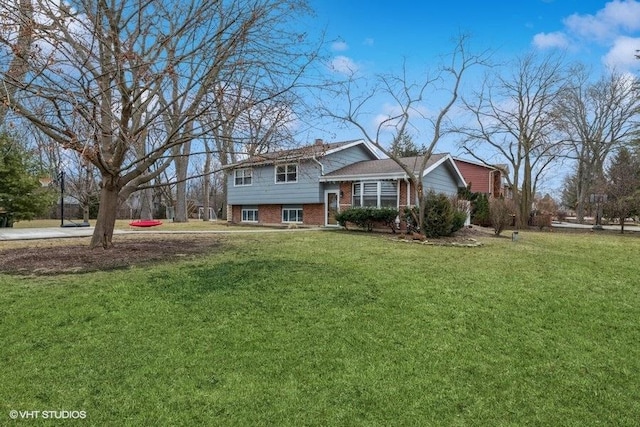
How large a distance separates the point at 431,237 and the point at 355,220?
12.1 ft

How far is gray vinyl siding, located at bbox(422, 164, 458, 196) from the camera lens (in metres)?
18.8

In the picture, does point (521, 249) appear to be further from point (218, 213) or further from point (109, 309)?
point (218, 213)

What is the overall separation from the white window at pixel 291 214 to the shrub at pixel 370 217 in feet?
17.5

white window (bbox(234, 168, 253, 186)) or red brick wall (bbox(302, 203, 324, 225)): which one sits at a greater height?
white window (bbox(234, 168, 253, 186))

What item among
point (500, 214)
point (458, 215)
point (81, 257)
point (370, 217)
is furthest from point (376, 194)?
point (81, 257)

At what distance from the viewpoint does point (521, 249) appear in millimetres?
10914

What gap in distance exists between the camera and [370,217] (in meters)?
15.8

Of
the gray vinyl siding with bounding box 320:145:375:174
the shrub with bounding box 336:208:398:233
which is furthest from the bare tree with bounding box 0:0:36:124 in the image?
the gray vinyl siding with bounding box 320:145:375:174

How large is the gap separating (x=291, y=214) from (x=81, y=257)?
15078 millimetres

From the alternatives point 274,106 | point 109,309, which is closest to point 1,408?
→ point 109,309

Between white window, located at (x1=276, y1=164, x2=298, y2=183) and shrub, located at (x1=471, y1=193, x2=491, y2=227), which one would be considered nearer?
white window, located at (x1=276, y1=164, x2=298, y2=183)

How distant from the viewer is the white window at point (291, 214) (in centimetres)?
2172

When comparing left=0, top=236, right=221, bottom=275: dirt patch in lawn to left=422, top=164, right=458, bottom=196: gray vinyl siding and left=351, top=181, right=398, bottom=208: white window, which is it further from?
left=422, top=164, right=458, bottom=196: gray vinyl siding

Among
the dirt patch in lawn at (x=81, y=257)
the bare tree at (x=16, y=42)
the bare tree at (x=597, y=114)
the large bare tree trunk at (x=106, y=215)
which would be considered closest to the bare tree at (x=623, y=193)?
the bare tree at (x=597, y=114)
